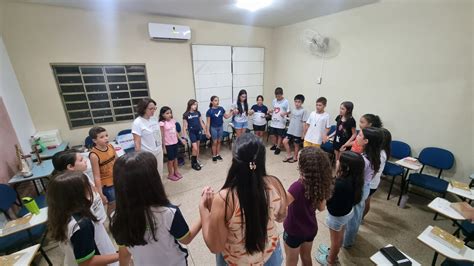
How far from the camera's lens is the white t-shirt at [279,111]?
4332mm

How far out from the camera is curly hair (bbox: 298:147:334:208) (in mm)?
1295

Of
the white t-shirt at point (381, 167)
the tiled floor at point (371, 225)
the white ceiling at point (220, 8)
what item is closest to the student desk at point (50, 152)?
the tiled floor at point (371, 225)

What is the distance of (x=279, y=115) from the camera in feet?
14.4

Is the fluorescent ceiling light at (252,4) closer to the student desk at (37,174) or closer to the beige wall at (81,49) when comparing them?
the beige wall at (81,49)

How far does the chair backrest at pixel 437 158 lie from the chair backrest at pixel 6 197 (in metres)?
5.32

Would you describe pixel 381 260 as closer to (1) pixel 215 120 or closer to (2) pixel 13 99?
(1) pixel 215 120

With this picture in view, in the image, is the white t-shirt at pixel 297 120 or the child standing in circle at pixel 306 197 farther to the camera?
the white t-shirt at pixel 297 120

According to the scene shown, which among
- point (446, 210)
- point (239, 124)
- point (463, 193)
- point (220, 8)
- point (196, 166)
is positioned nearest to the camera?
point (446, 210)

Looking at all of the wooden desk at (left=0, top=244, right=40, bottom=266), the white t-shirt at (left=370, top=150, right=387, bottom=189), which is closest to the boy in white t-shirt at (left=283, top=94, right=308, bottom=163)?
the white t-shirt at (left=370, top=150, right=387, bottom=189)

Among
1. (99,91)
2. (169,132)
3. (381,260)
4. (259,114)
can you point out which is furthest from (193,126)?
(381,260)

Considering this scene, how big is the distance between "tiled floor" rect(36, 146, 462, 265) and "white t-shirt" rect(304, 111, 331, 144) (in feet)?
2.60

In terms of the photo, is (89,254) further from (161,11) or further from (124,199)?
(161,11)

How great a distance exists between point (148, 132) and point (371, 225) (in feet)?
10.5

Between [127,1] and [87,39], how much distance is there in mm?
1050
